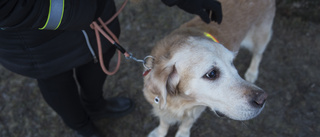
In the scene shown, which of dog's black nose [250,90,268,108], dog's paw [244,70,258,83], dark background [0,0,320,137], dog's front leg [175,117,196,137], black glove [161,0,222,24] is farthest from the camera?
dog's paw [244,70,258,83]

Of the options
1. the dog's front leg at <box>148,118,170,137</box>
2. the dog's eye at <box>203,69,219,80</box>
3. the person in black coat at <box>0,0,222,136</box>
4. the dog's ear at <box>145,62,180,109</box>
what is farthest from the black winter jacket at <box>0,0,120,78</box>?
the dog's front leg at <box>148,118,170,137</box>

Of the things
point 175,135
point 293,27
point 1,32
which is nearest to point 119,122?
point 175,135

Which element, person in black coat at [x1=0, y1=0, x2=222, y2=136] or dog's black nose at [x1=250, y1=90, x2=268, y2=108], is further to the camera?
dog's black nose at [x1=250, y1=90, x2=268, y2=108]

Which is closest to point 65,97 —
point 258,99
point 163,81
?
point 163,81

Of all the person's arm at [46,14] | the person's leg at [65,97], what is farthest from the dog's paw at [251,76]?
the person's arm at [46,14]

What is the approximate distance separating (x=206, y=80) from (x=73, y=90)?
1128 mm

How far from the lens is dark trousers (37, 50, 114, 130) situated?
174cm

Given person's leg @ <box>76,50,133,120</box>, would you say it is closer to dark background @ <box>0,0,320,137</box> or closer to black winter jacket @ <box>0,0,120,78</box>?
dark background @ <box>0,0,320,137</box>

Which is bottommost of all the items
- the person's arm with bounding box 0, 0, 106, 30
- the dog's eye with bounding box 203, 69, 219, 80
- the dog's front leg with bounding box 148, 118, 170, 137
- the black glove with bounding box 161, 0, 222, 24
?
the dog's front leg with bounding box 148, 118, 170, 137

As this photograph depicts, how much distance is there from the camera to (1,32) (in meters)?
1.27

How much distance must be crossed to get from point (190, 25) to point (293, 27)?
201 cm

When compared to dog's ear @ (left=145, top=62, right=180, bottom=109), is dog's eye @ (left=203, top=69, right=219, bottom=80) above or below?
above

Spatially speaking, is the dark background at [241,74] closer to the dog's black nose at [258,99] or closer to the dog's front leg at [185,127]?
the dog's front leg at [185,127]

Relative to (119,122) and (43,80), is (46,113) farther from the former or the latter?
(43,80)
